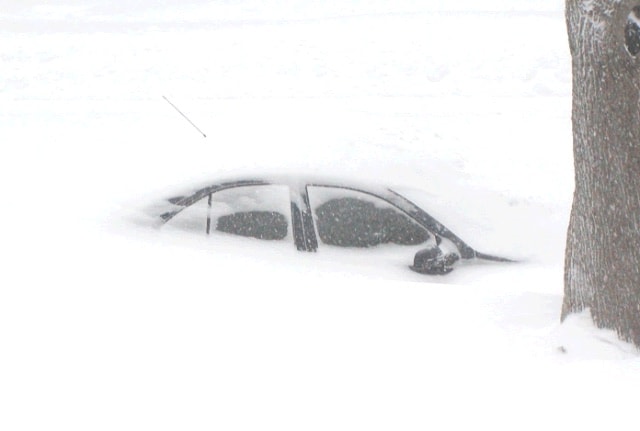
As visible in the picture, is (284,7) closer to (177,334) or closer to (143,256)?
(143,256)

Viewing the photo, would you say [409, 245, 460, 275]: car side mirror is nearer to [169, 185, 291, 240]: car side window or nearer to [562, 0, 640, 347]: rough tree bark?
[169, 185, 291, 240]: car side window

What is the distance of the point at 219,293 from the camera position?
4781 mm

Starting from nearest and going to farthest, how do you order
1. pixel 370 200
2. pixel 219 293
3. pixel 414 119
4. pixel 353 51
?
pixel 219 293, pixel 370 200, pixel 414 119, pixel 353 51

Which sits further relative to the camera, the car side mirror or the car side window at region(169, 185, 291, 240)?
the car side window at region(169, 185, 291, 240)

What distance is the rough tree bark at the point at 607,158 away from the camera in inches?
160

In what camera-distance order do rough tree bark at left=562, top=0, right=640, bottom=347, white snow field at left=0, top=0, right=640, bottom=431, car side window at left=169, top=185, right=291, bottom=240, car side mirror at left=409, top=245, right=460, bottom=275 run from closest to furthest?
white snow field at left=0, top=0, right=640, bottom=431 → rough tree bark at left=562, top=0, right=640, bottom=347 → car side mirror at left=409, top=245, right=460, bottom=275 → car side window at left=169, top=185, right=291, bottom=240

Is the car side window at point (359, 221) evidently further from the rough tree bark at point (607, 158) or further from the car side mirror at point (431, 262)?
the rough tree bark at point (607, 158)

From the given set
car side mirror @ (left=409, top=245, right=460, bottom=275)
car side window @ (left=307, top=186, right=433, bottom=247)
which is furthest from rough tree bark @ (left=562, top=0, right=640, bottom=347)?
car side window @ (left=307, top=186, right=433, bottom=247)

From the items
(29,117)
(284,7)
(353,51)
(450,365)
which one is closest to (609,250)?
(450,365)

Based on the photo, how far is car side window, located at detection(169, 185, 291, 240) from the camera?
615 centimetres

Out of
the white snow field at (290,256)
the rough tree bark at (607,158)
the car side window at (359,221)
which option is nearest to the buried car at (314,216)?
the car side window at (359,221)

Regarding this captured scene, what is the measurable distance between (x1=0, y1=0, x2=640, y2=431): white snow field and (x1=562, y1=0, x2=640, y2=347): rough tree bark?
0.17 m

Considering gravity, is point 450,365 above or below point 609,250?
below

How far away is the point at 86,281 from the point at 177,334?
0.81 metres
